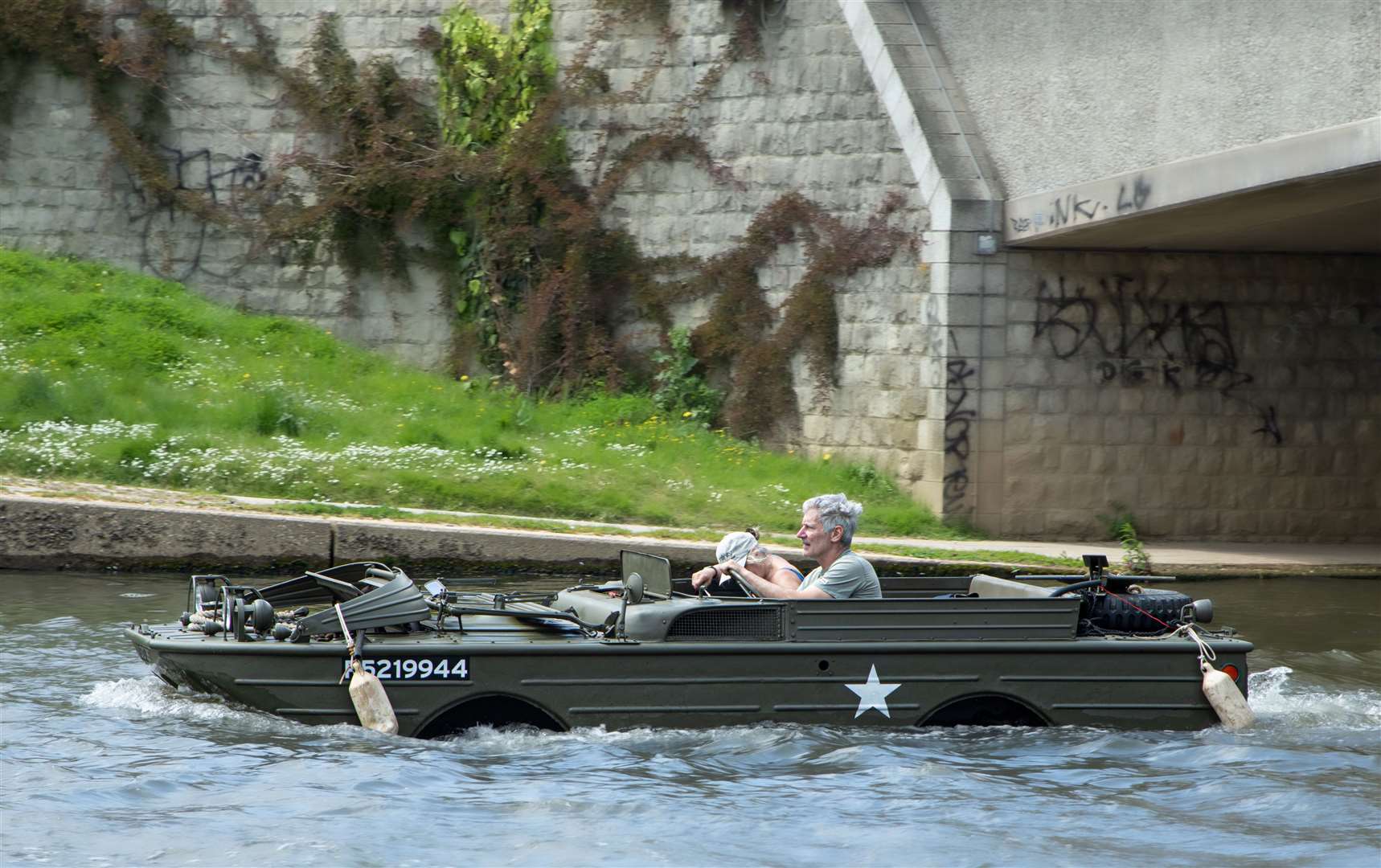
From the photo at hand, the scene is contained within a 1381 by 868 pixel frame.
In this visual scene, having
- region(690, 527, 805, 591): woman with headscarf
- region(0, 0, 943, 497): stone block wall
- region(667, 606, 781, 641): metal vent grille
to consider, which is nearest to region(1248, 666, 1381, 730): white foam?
region(690, 527, 805, 591): woman with headscarf

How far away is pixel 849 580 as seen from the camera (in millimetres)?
8461

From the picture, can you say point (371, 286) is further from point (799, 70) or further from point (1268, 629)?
point (1268, 629)

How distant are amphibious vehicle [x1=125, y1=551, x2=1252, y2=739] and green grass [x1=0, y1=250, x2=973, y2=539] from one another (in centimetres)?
610

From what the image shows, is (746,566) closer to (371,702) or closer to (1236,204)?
(371,702)

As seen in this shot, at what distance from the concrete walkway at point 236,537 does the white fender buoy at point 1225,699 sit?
5338 millimetres

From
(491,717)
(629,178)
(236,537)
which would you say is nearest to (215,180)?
(629,178)

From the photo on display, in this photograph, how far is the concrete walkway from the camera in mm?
12758

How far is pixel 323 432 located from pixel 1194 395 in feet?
29.3

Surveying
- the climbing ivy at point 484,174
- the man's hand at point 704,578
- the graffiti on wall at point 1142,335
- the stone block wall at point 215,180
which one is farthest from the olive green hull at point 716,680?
the stone block wall at point 215,180

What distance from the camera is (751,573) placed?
850 centimetres

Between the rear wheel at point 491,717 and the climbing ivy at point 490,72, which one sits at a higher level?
the climbing ivy at point 490,72

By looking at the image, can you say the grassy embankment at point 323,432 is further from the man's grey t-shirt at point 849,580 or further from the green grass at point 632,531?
the man's grey t-shirt at point 849,580

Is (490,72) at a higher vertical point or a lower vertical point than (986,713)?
higher

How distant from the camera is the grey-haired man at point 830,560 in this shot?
8.41 meters
